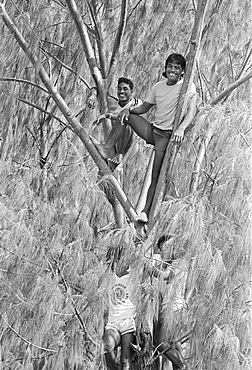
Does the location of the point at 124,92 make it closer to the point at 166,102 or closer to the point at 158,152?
the point at 166,102

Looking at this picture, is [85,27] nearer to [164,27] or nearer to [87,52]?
[87,52]

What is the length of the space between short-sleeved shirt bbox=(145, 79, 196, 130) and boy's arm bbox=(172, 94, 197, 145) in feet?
0.23

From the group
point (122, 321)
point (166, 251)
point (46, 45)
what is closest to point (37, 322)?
point (122, 321)

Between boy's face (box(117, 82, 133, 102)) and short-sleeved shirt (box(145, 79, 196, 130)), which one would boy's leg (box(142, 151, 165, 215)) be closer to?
short-sleeved shirt (box(145, 79, 196, 130))

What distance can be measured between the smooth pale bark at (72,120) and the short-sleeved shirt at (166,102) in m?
0.38

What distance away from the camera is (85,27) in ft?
15.9

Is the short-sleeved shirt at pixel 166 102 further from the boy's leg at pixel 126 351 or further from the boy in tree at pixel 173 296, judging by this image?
the boy's leg at pixel 126 351

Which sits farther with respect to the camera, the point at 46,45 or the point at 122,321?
the point at 46,45

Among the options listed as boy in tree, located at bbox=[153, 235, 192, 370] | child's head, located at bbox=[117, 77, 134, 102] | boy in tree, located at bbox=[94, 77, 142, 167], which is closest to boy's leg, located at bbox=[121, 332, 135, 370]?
boy in tree, located at bbox=[153, 235, 192, 370]

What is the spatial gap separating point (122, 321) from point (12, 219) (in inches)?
32.1

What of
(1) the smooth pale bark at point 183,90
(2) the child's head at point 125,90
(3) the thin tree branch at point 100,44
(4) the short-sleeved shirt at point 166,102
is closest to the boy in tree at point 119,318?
(1) the smooth pale bark at point 183,90

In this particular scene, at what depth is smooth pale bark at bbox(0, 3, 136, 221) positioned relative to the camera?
14.2ft

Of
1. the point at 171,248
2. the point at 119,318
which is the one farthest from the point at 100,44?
the point at 119,318

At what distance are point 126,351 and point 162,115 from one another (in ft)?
3.78
